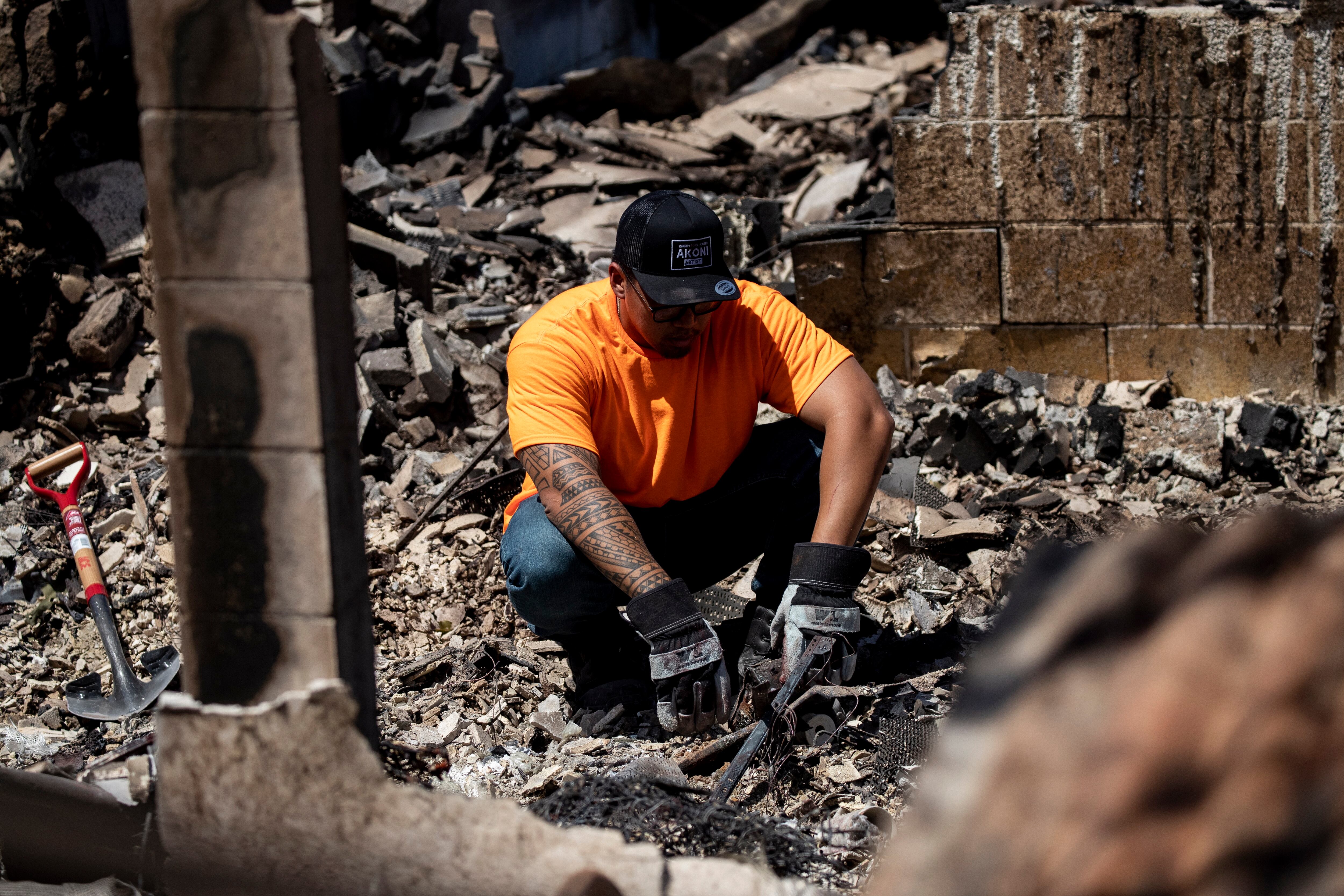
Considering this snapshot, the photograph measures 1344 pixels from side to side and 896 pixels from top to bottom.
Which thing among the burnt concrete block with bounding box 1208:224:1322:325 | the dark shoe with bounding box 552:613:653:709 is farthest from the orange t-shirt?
the burnt concrete block with bounding box 1208:224:1322:325

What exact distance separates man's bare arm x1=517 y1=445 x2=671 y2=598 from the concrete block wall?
2.93 meters

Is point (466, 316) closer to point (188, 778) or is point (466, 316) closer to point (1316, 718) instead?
point (188, 778)

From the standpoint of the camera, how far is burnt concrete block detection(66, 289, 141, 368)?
5.90 m

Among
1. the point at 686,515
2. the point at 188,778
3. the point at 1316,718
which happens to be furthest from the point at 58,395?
the point at 1316,718

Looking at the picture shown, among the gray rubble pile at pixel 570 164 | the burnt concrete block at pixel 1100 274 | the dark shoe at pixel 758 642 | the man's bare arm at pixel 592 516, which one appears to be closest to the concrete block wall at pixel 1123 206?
the burnt concrete block at pixel 1100 274

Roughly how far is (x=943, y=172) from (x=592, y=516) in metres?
3.16

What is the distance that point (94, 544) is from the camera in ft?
16.0

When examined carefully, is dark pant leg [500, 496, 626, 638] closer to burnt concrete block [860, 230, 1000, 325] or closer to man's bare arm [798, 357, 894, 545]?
man's bare arm [798, 357, 894, 545]

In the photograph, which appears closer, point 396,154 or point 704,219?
point 704,219

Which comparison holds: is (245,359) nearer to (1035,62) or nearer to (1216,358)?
(1035,62)

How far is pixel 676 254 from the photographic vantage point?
3.45 meters

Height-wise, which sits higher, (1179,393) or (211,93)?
(211,93)

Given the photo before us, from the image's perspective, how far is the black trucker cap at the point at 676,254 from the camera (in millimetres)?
3436

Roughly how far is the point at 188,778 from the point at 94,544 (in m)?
3.16
